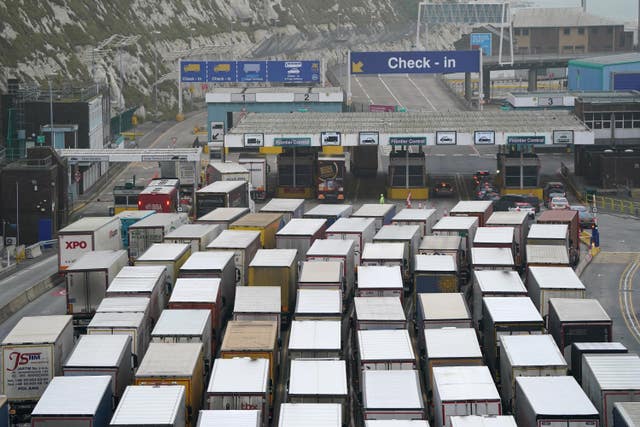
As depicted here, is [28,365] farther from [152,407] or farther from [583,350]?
[583,350]

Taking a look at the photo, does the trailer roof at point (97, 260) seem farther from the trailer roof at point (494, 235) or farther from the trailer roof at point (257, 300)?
the trailer roof at point (494, 235)

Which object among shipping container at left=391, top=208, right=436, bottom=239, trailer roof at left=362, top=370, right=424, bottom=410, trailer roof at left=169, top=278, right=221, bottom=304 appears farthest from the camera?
shipping container at left=391, top=208, right=436, bottom=239

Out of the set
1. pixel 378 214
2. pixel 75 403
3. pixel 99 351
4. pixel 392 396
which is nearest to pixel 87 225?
pixel 378 214

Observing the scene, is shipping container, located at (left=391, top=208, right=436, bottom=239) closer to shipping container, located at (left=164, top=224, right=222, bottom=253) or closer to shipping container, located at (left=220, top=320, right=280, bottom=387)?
shipping container, located at (left=164, top=224, right=222, bottom=253)

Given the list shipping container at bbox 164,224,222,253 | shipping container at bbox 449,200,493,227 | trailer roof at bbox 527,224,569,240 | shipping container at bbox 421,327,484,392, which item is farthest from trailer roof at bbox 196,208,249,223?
shipping container at bbox 421,327,484,392

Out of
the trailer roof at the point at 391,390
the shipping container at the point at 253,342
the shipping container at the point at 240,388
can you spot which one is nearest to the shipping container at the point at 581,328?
the trailer roof at the point at 391,390

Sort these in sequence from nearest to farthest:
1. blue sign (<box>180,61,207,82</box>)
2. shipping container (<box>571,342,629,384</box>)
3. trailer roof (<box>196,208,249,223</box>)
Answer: shipping container (<box>571,342,629,384</box>)
trailer roof (<box>196,208,249,223</box>)
blue sign (<box>180,61,207,82</box>)

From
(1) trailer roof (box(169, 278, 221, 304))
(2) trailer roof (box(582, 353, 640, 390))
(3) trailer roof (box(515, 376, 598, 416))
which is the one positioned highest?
(1) trailer roof (box(169, 278, 221, 304))
